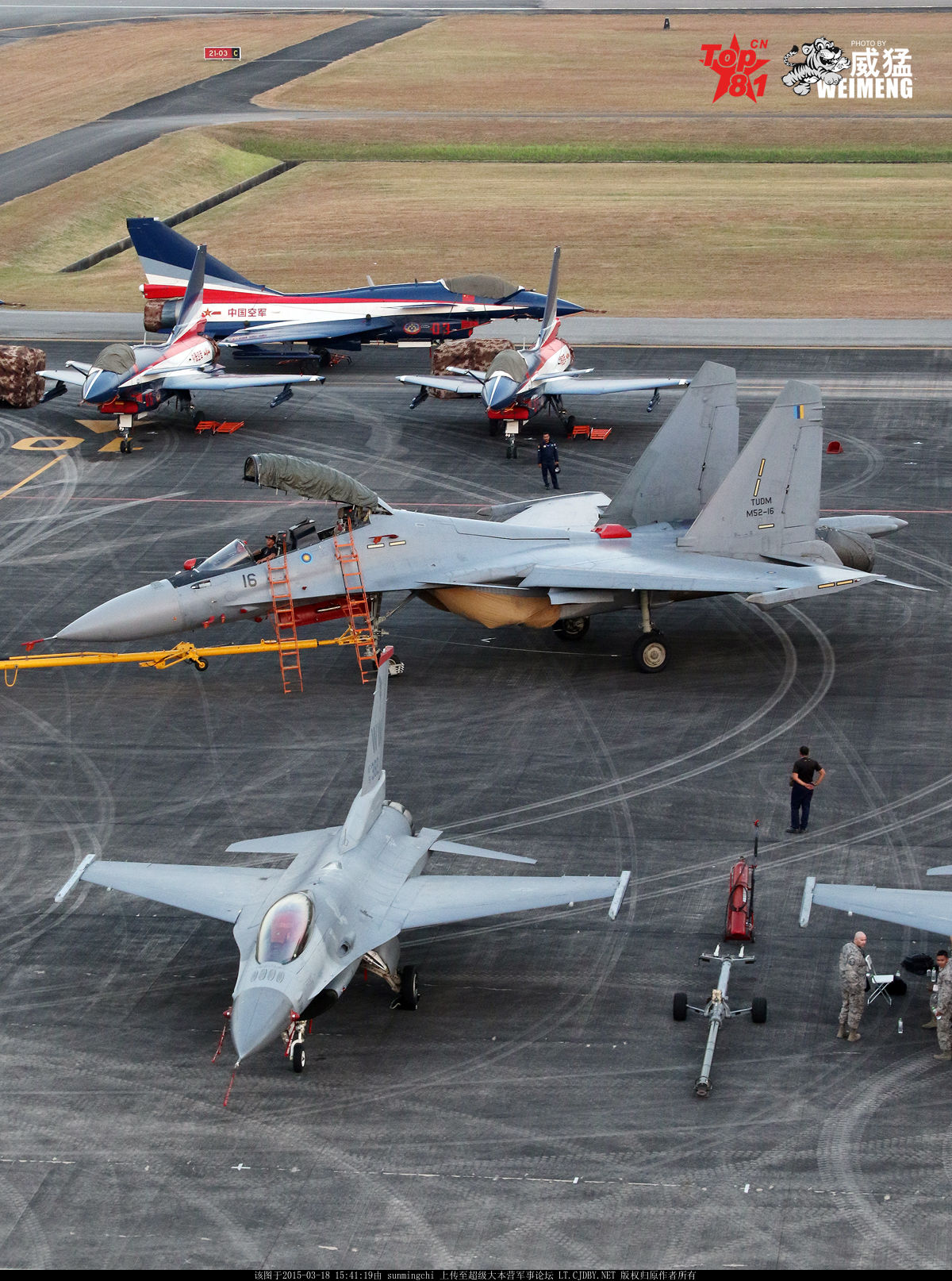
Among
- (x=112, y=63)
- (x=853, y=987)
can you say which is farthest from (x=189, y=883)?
(x=112, y=63)

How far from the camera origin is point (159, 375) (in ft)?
151

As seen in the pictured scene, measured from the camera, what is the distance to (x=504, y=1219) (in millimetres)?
16734

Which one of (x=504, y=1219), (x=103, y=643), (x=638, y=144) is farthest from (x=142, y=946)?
(x=638, y=144)

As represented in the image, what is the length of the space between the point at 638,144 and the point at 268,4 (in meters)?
70.3

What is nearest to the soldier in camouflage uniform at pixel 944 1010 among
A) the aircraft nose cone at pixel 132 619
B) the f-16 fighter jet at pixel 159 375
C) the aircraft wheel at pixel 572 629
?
the aircraft wheel at pixel 572 629

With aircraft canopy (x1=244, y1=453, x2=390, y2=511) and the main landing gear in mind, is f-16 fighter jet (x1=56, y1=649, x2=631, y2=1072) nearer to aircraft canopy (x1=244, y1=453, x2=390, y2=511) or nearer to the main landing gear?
aircraft canopy (x1=244, y1=453, x2=390, y2=511)

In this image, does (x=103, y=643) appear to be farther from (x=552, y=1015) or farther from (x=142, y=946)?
(x=552, y=1015)

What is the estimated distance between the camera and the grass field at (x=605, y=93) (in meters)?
90.8

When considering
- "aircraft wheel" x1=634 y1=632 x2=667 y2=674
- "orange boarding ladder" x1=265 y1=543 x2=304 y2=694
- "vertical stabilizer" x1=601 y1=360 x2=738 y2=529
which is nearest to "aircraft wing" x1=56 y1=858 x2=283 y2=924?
"orange boarding ladder" x1=265 y1=543 x2=304 y2=694

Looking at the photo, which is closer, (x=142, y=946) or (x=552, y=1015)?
(x=552, y=1015)

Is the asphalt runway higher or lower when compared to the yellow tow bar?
lower

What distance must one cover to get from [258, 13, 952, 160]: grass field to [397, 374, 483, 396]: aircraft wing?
4536 cm

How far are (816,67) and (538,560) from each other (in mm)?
87637

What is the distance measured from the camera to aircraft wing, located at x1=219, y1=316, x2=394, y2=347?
172ft
